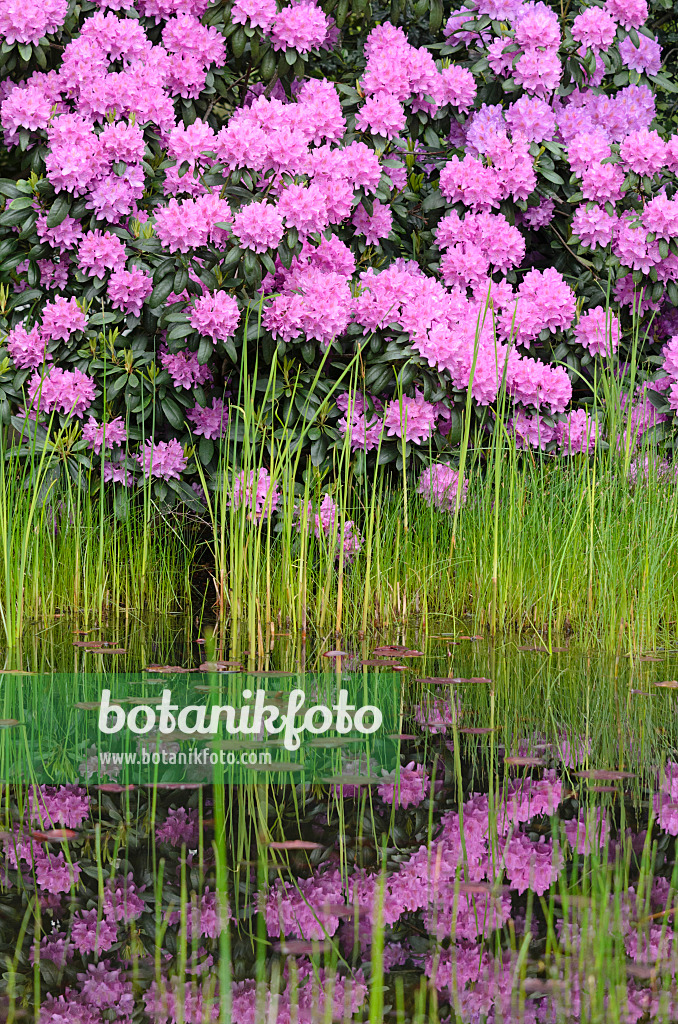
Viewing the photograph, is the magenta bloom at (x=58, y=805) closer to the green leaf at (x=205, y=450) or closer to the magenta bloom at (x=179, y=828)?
the magenta bloom at (x=179, y=828)

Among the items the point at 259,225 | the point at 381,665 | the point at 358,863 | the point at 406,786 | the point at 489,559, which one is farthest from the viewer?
the point at 259,225

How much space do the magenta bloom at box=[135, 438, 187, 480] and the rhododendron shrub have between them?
→ 0.01 m

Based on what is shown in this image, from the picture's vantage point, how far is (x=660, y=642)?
3818mm

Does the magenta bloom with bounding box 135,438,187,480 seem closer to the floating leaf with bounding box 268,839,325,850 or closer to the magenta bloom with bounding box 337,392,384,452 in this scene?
the magenta bloom with bounding box 337,392,384,452

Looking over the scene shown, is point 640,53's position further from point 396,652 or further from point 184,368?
point 396,652

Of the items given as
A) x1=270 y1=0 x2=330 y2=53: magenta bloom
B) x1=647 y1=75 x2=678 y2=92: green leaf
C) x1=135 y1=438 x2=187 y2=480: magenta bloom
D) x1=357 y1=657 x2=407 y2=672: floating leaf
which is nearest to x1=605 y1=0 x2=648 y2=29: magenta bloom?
x1=647 y1=75 x2=678 y2=92: green leaf

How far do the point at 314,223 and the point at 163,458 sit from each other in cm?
115

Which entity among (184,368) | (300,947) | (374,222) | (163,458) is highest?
(374,222)

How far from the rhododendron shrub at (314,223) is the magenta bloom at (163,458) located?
13 millimetres

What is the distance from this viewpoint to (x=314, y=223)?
4.21m

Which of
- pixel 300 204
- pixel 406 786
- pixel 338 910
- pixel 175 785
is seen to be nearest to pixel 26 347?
pixel 300 204

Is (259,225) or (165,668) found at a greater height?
(259,225)

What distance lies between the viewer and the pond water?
135 cm

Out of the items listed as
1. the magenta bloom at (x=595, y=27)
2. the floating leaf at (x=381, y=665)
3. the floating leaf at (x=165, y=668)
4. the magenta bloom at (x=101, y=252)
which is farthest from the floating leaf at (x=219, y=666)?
the magenta bloom at (x=595, y=27)
